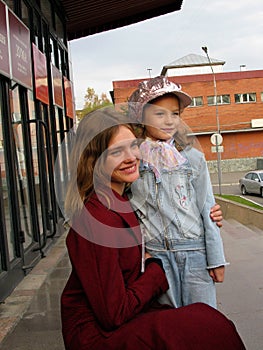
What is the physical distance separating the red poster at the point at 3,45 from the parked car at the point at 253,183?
64.3 feet

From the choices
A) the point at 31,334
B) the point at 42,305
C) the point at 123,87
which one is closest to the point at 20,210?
the point at 42,305

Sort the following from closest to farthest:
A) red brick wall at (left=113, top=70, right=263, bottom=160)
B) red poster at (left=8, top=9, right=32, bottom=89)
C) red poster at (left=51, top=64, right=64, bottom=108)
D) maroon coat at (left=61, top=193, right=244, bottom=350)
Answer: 1. maroon coat at (left=61, top=193, right=244, bottom=350)
2. red poster at (left=8, top=9, right=32, bottom=89)
3. red poster at (left=51, top=64, right=64, bottom=108)
4. red brick wall at (left=113, top=70, right=263, bottom=160)

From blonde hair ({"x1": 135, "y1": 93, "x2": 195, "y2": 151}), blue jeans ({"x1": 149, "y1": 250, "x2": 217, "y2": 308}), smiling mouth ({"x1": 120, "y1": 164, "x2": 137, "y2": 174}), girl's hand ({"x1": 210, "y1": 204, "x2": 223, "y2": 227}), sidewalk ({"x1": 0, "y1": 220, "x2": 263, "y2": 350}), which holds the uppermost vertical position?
blonde hair ({"x1": 135, "y1": 93, "x2": 195, "y2": 151})

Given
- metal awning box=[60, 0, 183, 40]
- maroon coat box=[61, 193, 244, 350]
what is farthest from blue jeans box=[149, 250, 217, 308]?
metal awning box=[60, 0, 183, 40]

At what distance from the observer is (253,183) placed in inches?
950

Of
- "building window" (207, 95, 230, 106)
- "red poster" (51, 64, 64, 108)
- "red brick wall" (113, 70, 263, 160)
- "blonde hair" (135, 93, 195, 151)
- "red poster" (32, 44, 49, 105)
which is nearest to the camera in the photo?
"blonde hair" (135, 93, 195, 151)

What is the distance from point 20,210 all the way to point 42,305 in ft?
6.17

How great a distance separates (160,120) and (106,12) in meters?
10.7

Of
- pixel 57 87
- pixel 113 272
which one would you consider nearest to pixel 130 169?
pixel 113 272

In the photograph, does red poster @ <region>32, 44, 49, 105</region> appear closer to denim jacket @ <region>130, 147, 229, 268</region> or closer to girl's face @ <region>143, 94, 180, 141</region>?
girl's face @ <region>143, 94, 180, 141</region>

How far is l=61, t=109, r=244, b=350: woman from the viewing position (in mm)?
1728

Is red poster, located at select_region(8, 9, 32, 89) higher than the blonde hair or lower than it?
higher

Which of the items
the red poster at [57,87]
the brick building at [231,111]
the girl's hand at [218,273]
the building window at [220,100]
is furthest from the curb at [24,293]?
the building window at [220,100]

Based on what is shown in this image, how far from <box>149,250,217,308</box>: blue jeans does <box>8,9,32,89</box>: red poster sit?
4190mm
